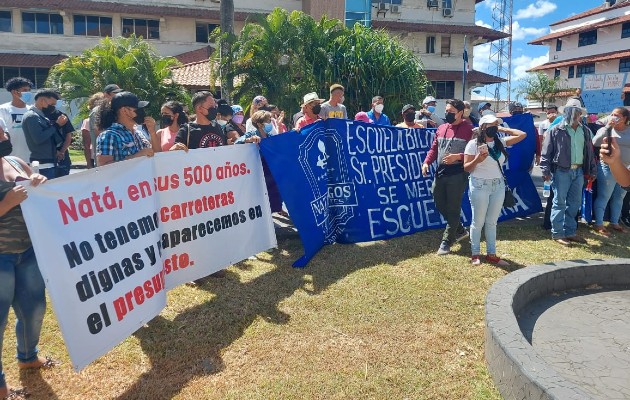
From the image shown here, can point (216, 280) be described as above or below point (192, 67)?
below

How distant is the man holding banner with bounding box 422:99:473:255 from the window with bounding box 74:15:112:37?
95.6ft

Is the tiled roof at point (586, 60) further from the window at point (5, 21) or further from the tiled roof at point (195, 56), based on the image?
the window at point (5, 21)

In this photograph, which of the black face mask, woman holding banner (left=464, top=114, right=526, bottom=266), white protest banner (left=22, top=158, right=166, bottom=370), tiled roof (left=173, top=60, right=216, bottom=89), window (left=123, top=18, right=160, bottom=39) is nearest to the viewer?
the black face mask

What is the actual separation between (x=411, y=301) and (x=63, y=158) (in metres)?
5.04

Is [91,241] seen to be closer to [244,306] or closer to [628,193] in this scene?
[244,306]

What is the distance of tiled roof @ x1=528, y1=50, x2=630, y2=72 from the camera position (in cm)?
4059

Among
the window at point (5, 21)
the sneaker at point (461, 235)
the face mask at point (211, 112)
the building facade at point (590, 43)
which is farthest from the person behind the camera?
the building facade at point (590, 43)

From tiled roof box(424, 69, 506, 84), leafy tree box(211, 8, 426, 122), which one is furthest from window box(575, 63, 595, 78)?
leafy tree box(211, 8, 426, 122)

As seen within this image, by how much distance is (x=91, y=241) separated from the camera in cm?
338

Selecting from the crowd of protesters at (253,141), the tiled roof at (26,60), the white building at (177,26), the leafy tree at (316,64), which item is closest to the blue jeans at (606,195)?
the crowd of protesters at (253,141)

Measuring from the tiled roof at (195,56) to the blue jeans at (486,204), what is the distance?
87.9 ft

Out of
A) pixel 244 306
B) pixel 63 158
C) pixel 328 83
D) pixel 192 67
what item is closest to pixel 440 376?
pixel 244 306

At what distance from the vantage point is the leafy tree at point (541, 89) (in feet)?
134

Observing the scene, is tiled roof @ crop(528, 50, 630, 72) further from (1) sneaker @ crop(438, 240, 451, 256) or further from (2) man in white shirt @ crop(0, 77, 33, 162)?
(2) man in white shirt @ crop(0, 77, 33, 162)
